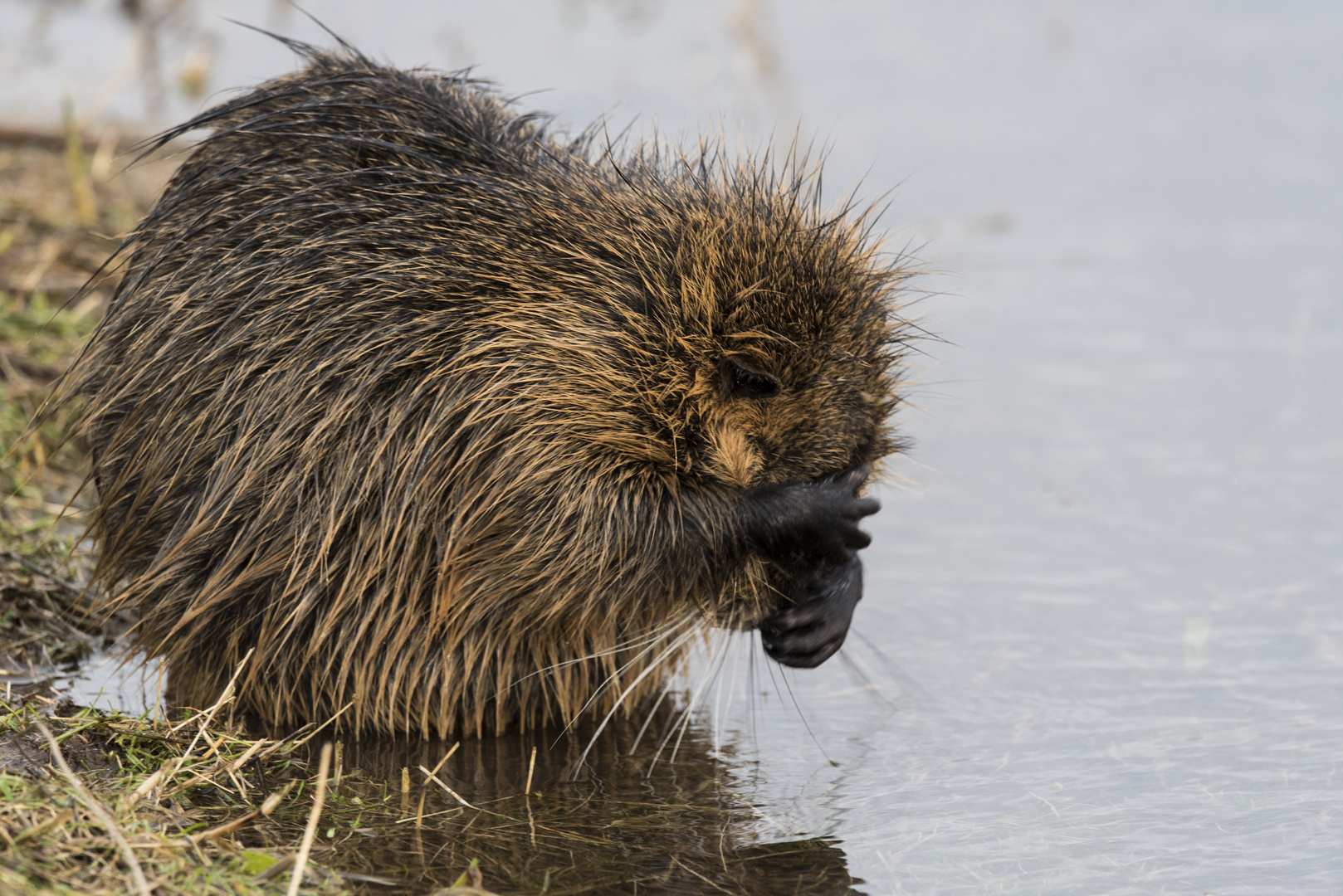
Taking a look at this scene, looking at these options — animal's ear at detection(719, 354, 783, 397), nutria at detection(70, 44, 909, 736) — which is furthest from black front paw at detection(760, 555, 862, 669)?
animal's ear at detection(719, 354, 783, 397)

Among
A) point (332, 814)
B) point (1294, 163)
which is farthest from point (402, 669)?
point (1294, 163)

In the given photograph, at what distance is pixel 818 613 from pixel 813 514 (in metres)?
0.25

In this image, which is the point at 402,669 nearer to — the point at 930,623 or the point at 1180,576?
the point at 930,623

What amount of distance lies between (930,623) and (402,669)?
1547 millimetres

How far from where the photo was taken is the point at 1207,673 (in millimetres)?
3871

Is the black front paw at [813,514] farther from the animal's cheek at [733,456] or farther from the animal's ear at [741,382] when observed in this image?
the animal's ear at [741,382]

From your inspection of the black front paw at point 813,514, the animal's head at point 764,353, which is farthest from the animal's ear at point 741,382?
the black front paw at point 813,514

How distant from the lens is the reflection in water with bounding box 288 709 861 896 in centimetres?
291

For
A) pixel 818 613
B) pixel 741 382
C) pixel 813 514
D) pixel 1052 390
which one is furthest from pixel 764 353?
pixel 1052 390

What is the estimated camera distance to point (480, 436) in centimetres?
336

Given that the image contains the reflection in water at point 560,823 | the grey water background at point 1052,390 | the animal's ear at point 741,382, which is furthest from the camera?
the animal's ear at point 741,382

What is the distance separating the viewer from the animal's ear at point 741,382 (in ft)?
11.1

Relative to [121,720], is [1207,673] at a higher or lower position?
Answer: higher

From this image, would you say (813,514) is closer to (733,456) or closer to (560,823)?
(733,456)
